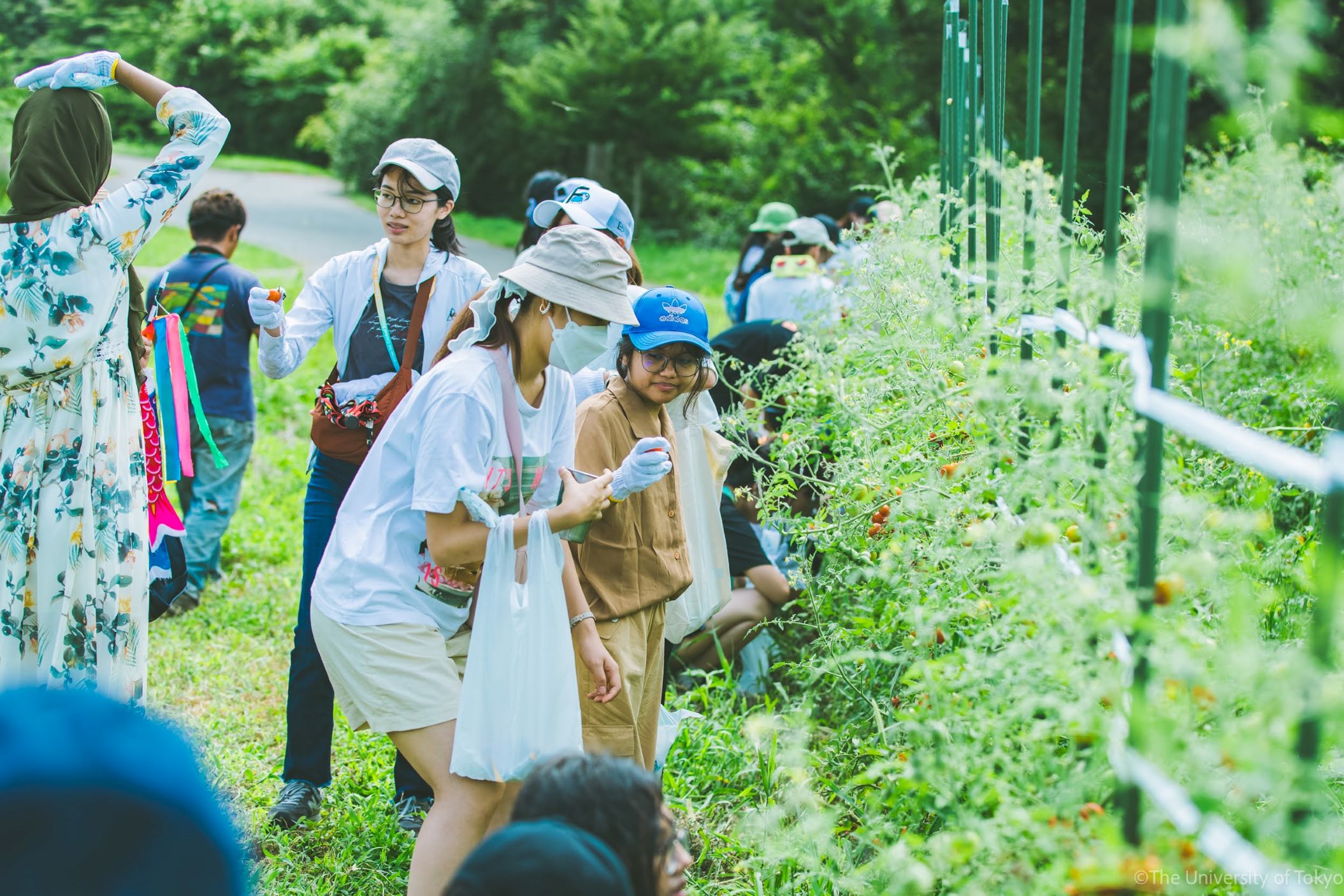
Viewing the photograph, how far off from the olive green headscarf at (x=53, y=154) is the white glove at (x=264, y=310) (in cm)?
52

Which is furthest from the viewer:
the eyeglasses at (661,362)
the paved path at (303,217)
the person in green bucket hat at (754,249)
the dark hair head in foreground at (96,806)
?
the paved path at (303,217)

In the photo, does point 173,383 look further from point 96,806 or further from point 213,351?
point 96,806

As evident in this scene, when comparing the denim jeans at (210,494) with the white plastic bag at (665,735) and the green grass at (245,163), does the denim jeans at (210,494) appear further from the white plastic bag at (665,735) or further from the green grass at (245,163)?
the green grass at (245,163)

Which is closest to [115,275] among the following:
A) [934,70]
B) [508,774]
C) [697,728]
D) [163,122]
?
[163,122]

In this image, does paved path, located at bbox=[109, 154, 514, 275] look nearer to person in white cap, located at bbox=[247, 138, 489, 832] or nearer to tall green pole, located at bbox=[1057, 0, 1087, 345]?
person in white cap, located at bbox=[247, 138, 489, 832]

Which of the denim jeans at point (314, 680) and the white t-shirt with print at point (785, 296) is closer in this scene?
the denim jeans at point (314, 680)

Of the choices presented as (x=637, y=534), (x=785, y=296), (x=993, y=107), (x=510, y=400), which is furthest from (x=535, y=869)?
(x=785, y=296)

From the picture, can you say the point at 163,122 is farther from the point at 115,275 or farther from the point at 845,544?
the point at 845,544

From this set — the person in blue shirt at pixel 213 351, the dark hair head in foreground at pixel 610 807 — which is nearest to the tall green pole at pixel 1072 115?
the dark hair head in foreground at pixel 610 807

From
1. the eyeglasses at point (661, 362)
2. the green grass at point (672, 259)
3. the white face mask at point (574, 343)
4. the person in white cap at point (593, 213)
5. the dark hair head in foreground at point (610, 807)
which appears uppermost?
the person in white cap at point (593, 213)

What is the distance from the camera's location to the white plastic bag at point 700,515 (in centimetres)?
354

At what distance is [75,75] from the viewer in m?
2.79

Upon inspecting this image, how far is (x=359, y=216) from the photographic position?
21000 mm

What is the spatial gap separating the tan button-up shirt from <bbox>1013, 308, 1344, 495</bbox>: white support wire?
1.41m
